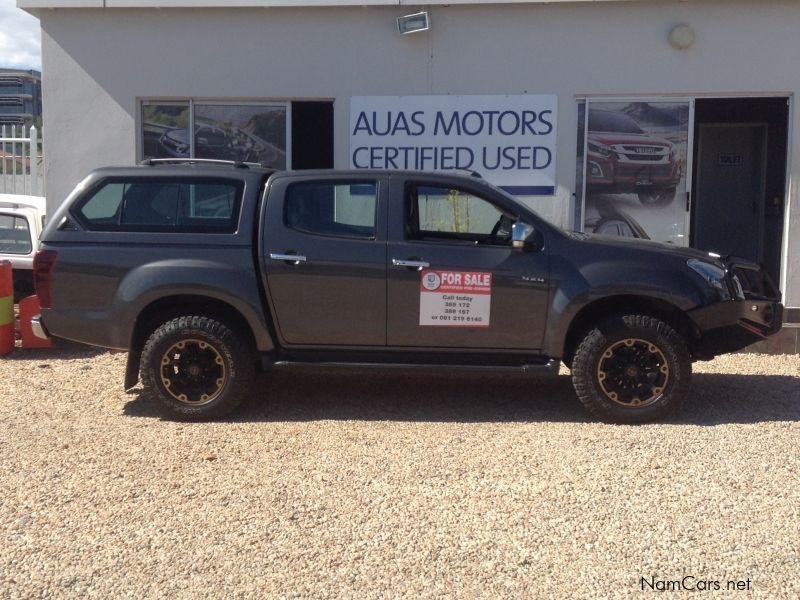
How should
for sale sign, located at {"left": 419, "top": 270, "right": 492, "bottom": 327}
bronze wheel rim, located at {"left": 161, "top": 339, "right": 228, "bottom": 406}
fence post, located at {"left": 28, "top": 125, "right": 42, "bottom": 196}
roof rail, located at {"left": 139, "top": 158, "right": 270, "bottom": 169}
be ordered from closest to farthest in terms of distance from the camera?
for sale sign, located at {"left": 419, "top": 270, "right": 492, "bottom": 327} < bronze wheel rim, located at {"left": 161, "top": 339, "right": 228, "bottom": 406} < roof rail, located at {"left": 139, "top": 158, "right": 270, "bottom": 169} < fence post, located at {"left": 28, "top": 125, "right": 42, "bottom": 196}

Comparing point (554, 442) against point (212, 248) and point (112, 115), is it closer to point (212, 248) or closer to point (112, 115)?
point (212, 248)

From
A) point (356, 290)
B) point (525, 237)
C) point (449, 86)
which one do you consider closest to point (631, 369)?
point (525, 237)

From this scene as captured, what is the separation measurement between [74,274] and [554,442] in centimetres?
354

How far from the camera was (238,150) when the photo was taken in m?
10.2

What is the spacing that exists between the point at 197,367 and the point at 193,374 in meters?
0.06

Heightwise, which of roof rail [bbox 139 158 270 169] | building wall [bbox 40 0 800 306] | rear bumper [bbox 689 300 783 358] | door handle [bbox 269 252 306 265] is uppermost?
building wall [bbox 40 0 800 306]

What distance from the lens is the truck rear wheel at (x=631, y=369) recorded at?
20.7ft

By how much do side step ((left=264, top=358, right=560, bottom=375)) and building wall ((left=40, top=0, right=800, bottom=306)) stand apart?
3689mm

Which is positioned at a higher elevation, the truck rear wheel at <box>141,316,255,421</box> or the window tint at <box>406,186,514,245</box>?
the window tint at <box>406,186,514,245</box>

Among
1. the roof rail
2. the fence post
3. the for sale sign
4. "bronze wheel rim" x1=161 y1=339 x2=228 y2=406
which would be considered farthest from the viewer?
the fence post

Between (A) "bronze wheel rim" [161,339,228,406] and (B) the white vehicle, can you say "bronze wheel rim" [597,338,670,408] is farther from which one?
(B) the white vehicle

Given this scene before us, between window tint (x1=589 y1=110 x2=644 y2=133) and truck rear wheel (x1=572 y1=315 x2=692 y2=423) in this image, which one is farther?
window tint (x1=589 y1=110 x2=644 y2=133)

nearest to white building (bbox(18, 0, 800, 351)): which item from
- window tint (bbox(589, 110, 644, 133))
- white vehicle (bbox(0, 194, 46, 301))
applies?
window tint (bbox(589, 110, 644, 133))

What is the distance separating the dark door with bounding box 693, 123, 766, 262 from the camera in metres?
12.0
